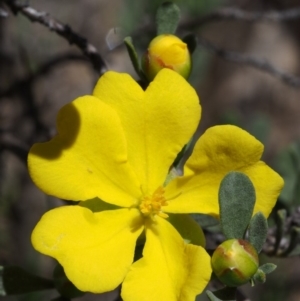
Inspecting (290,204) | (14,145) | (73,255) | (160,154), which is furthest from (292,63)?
(73,255)

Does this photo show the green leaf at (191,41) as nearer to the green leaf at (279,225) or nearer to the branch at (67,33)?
the branch at (67,33)

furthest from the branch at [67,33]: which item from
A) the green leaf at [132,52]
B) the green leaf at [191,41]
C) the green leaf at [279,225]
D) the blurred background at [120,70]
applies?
the green leaf at [279,225]

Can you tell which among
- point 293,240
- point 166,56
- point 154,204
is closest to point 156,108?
point 166,56

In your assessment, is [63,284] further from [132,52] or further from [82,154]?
[132,52]

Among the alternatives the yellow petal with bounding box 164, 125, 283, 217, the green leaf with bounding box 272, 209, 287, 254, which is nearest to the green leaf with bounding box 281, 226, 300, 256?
the green leaf with bounding box 272, 209, 287, 254

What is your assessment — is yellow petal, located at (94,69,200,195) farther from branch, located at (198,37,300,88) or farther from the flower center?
branch, located at (198,37,300,88)

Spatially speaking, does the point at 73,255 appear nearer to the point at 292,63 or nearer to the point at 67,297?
the point at 67,297
